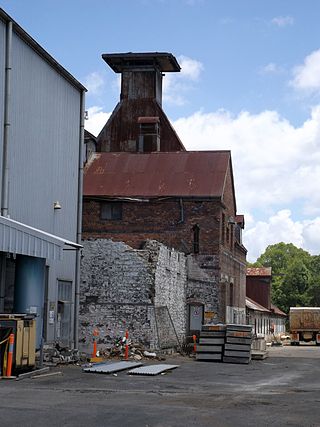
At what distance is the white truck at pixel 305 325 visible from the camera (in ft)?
177

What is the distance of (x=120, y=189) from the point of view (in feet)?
135

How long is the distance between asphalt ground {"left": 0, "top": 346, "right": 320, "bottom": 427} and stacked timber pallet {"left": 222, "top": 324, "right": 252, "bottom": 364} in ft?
18.1

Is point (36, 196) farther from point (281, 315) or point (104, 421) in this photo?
point (281, 315)

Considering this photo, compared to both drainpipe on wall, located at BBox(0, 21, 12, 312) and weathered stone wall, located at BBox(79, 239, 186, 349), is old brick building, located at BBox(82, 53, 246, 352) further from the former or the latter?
drainpipe on wall, located at BBox(0, 21, 12, 312)

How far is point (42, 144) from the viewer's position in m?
25.5

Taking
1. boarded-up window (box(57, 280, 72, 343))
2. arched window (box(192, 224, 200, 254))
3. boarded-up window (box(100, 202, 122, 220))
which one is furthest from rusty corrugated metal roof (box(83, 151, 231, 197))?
boarded-up window (box(57, 280, 72, 343))

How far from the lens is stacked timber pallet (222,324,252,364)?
2814 cm

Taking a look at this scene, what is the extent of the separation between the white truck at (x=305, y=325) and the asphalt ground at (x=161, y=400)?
32.2m

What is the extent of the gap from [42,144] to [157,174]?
17.2 meters

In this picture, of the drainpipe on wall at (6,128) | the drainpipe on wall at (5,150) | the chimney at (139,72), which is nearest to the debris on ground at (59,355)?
the drainpipe on wall at (5,150)

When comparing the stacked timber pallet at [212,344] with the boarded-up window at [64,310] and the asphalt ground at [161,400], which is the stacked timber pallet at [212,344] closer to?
the boarded-up window at [64,310]

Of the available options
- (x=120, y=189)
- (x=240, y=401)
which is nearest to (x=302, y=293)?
(x=120, y=189)

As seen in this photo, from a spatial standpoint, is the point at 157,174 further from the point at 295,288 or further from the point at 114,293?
the point at 295,288

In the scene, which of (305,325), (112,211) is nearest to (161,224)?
(112,211)
